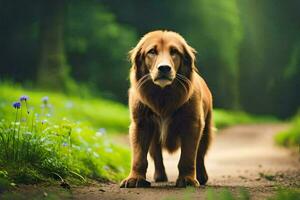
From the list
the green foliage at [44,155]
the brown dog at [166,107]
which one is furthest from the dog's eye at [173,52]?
the green foliage at [44,155]

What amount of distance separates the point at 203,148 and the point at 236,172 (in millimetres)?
2344

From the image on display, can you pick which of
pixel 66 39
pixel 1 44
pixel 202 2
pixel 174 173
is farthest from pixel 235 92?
pixel 174 173

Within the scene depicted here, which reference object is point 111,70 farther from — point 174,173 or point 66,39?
point 174,173

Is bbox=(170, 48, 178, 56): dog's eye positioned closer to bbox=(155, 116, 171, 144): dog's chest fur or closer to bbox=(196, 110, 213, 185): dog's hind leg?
bbox=(155, 116, 171, 144): dog's chest fur

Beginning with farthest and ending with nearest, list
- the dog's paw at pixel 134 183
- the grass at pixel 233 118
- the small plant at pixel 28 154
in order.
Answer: the grass at pixel 233 118 < the dog's paw at pixel 134 183 < the small plant at pixel 28 154

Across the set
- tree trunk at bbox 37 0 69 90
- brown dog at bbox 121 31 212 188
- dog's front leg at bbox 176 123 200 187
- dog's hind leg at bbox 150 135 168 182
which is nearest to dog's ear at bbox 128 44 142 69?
brown dog at bbox 121 31 212 188

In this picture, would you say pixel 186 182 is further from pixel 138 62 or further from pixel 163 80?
pixel 138 62

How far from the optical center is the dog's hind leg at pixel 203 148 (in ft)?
24.0

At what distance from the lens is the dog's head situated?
596cm

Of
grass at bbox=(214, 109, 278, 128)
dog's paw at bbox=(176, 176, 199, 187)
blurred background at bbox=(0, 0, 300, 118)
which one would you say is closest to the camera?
dog's paw at bbox=(176, 176, 199, 187)

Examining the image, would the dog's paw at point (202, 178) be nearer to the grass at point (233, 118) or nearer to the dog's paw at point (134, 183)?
the dog's paw at point (134, 183)

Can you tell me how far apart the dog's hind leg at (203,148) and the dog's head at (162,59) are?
1.31 m

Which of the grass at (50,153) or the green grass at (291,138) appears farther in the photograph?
the green grass at (291,138)

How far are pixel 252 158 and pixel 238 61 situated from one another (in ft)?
74.4
